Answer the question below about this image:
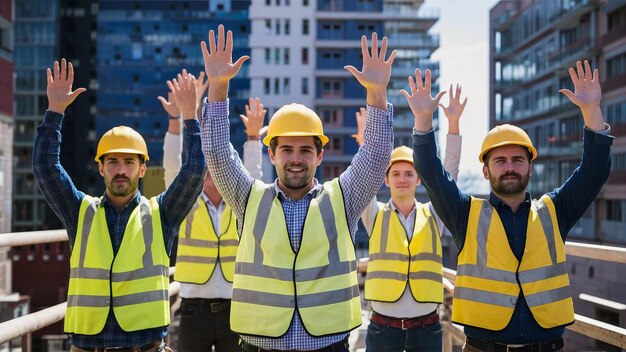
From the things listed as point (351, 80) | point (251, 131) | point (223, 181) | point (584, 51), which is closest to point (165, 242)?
point (223, 181)

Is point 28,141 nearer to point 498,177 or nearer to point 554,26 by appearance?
point 554,26

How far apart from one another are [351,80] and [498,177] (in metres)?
48.3

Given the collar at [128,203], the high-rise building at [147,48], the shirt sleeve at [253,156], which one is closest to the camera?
the collar at [128,203]

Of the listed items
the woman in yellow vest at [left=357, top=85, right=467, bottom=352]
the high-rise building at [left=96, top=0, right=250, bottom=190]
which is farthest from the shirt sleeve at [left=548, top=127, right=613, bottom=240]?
the high-rise building at [left=96, top=0, right=250, bottom=190]

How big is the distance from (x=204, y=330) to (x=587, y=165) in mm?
3101

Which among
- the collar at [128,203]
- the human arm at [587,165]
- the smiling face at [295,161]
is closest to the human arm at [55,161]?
the collar at [128,203]

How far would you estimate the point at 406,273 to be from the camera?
475 cm

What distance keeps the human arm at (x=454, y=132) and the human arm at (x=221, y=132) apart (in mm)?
1695

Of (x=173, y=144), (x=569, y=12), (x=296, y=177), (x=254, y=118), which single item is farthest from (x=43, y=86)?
(x=296, y=177)

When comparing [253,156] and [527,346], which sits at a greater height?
[253,156]

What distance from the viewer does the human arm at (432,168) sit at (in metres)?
3.57

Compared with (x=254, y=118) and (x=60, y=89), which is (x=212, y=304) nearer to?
(x=254, y=118)

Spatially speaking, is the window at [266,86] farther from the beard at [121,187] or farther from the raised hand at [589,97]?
the raised hand at [589,97]

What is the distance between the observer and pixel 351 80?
51.2m
